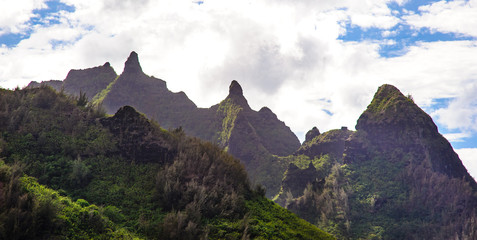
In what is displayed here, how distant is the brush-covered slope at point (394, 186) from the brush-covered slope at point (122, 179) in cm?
4043

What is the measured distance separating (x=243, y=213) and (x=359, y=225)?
47.6 meters

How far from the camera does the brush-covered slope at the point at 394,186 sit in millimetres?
59281

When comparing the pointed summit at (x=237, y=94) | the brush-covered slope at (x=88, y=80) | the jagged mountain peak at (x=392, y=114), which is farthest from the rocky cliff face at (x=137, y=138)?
the brush-covered slope at (x=88, y=80)

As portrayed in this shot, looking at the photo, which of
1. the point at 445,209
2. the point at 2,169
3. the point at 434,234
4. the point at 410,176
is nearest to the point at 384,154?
the point at 410,176

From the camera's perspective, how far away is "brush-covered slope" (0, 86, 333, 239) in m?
17.2

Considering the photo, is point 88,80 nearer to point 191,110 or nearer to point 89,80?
point 89,80

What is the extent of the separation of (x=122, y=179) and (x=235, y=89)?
398 ft

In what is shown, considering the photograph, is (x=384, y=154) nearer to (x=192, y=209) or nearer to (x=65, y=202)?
(x=192, y=209)

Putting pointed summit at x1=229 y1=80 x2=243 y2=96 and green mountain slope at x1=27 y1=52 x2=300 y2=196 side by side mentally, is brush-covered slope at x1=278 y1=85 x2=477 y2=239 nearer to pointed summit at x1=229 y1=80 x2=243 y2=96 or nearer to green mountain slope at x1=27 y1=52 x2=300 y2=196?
green mountain slope at x1=27 y1=52 x2=300 y2=196

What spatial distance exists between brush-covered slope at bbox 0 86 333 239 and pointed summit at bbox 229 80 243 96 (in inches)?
4440

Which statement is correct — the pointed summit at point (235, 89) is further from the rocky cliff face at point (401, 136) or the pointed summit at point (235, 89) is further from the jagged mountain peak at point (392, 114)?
the rocky cliff face at point (401, 136)

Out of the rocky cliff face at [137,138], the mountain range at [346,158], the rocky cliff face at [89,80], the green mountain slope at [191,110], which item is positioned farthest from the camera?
the rocky cliff face at [89,80]


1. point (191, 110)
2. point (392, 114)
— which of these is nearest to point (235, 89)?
point (191, 110)

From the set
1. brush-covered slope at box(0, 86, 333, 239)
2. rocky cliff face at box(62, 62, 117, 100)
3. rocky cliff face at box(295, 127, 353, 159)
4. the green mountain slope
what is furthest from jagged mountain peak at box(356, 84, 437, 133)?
rocky cliff face at box(62, 62, 117, 100)
